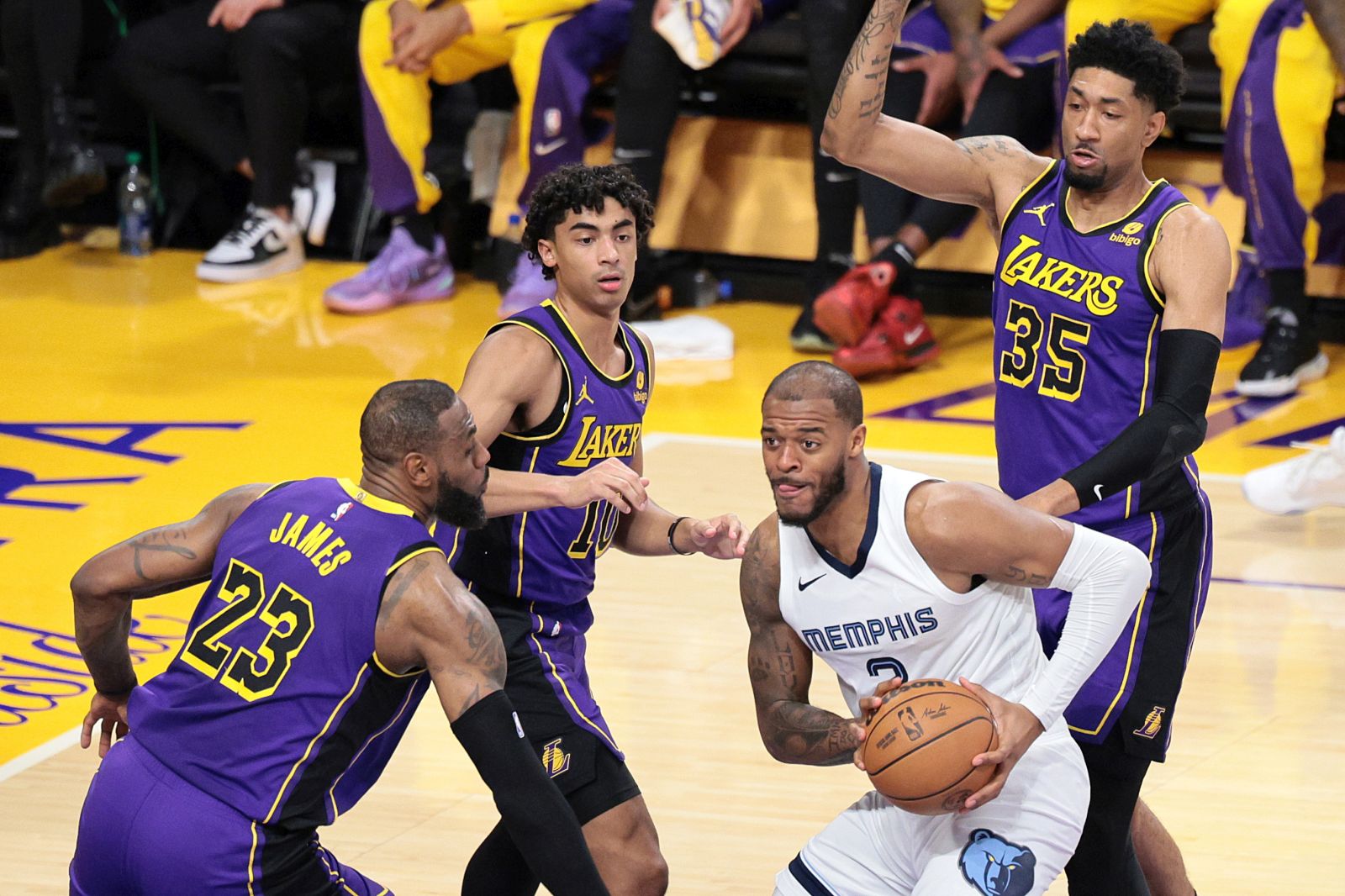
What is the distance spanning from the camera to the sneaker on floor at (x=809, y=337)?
9.45 meters

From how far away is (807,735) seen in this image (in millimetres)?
3857

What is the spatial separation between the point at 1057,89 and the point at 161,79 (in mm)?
4966

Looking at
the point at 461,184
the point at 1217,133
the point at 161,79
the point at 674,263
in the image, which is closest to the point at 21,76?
the point at 161,79

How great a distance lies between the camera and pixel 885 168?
462 cm

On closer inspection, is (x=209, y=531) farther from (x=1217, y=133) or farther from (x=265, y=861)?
(x=1217, y=133)

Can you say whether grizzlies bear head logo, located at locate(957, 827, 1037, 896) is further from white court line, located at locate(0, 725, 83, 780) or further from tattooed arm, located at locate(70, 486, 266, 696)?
white court line, located at locate(0, 725, 83, 780)

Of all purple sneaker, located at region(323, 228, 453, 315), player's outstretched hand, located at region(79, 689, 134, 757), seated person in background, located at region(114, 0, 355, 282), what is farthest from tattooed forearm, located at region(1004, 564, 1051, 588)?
seated person in background, located at region(114, 0, 355, 282)

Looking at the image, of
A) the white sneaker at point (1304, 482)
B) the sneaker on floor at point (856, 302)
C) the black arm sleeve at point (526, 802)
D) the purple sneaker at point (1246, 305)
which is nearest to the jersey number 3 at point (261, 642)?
the black arm sleeve at point (526, 802)

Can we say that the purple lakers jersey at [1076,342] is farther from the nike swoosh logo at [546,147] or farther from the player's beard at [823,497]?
the nike swoosh logo at [546,147]

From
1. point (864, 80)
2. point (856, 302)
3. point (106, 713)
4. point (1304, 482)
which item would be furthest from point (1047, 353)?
point (856, 302)

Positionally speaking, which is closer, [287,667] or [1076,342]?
[287,667]

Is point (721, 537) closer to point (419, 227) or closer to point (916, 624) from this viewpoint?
point (916, 624)

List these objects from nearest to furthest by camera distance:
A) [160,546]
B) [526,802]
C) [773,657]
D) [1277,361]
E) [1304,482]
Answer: [526,802] → [160,546] → [773,657] → [1304,482] → [1277,361]

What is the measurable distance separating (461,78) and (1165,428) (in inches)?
273
